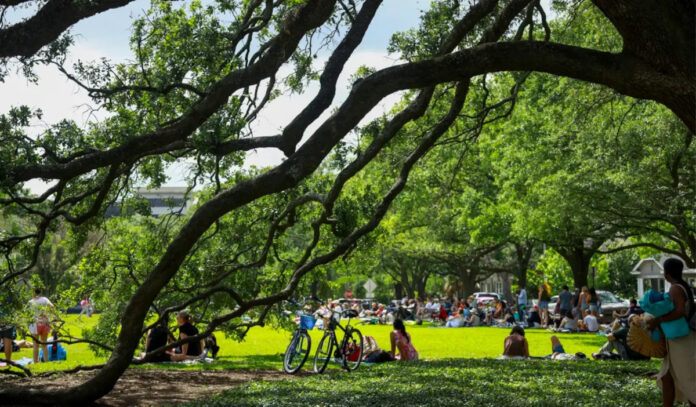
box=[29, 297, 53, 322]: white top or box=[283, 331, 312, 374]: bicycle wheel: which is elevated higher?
box=[29, 297, 53, 322]: white top

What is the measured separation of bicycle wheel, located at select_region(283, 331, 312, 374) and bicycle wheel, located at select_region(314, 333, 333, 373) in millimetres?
273

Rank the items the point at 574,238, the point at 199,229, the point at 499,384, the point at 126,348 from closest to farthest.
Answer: the point at 199,229 → the point at 126,348 → the point at 499,384 → the point at 574,238

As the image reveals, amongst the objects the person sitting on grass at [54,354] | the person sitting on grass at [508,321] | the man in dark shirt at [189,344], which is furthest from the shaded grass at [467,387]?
the person sitting on grass at [508,321]

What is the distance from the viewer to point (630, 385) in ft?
32.9

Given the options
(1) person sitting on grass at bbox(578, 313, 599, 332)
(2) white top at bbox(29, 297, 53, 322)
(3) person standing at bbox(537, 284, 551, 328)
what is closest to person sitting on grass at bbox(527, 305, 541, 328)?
(3) person standing at bbox(537, 284, 551, 328)

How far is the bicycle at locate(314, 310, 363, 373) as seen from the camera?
46.6 ft

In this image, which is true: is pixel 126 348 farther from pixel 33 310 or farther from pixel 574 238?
pixel 574 238

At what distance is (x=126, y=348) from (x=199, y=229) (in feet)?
5.85

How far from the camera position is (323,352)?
14.3 metres

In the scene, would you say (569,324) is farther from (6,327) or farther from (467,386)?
(6,327)

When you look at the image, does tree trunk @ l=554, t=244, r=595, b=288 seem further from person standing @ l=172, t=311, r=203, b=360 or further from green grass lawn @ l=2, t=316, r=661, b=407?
person standing @ l=172, t=311, r=203, b=360

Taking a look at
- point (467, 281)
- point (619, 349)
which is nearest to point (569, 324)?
point (619, 349)

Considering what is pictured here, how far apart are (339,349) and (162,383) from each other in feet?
11.2

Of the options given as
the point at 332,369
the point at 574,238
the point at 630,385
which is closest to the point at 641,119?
the point at 574,238
